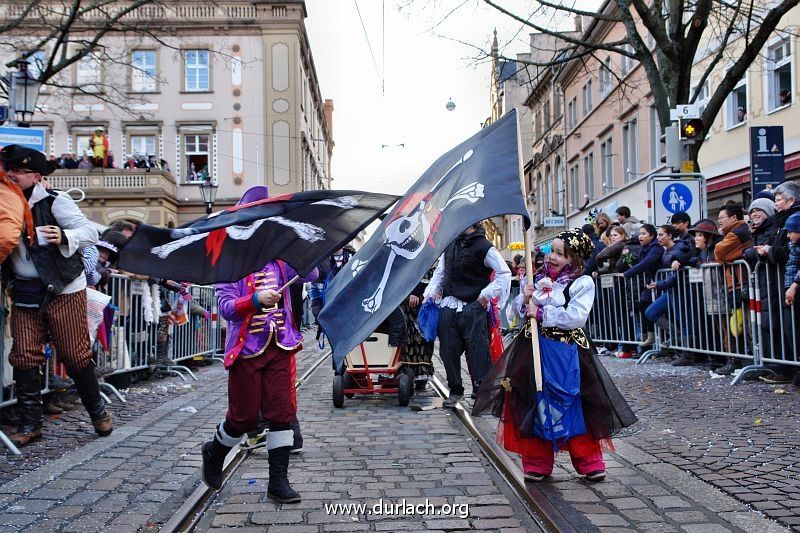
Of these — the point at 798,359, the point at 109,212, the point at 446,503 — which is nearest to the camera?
the point at 446,503

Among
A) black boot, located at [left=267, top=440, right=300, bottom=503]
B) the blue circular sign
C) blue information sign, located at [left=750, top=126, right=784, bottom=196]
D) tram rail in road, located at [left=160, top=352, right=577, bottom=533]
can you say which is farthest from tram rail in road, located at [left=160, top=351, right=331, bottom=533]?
blue information sign, located at [left=750, top=126, right=784, bottom=196]

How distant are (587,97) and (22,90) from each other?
1206 inches

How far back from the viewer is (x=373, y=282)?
4.14 m

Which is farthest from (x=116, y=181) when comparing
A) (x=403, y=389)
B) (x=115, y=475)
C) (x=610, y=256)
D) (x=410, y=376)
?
(x=115, y=475)

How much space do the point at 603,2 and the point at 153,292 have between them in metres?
26.8

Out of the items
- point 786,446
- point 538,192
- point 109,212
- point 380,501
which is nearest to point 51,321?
point 380,501

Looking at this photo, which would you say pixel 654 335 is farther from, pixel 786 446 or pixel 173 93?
pixel 173 93

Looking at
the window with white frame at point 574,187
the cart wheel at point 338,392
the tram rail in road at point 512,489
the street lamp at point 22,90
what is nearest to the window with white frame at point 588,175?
the window with white frame at point 574,187

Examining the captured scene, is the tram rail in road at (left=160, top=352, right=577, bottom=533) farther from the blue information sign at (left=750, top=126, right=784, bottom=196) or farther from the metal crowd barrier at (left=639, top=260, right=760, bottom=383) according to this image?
the blue information sign at (left=750, top=126, right=784, bottom=196)

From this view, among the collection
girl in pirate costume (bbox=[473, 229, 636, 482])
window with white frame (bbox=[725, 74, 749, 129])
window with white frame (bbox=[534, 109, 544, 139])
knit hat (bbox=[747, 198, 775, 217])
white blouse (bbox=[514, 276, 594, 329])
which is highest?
window with white frame (bbox=[534, 109, 544, 139])

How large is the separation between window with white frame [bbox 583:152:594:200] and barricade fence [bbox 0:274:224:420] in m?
28.3

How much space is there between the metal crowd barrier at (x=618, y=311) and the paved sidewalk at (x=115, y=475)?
7068 mm

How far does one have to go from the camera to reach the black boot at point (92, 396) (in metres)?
6.33

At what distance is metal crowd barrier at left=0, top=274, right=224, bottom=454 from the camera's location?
276 inches
